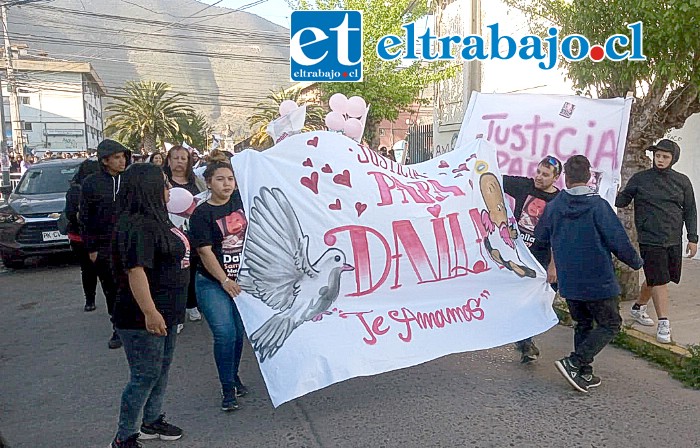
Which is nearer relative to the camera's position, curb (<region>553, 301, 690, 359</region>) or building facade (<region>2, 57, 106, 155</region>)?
curb (<region>553, 301, 690, 359</region>)

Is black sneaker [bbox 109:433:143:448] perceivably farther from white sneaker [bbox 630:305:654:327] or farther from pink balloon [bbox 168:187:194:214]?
white sneaker [bbox 630:305:654:327]

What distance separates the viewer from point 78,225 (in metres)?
6.65

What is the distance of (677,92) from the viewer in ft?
22.0

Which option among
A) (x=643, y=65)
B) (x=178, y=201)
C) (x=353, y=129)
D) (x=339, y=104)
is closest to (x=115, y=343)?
(x=178, y=201)

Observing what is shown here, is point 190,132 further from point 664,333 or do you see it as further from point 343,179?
point 664,333

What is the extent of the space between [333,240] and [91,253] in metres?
2.54

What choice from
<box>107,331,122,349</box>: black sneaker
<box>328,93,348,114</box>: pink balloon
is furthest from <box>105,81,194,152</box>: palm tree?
<box>107,331,122,349</box>: black sneaker

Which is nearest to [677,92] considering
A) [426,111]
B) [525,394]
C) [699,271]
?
[699,271]

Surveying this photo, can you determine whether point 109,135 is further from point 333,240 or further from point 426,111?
point 333,240

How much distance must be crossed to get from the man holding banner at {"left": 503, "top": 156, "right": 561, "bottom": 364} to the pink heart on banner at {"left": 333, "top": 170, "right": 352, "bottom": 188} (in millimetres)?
1596

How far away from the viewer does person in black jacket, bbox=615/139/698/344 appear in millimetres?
5469

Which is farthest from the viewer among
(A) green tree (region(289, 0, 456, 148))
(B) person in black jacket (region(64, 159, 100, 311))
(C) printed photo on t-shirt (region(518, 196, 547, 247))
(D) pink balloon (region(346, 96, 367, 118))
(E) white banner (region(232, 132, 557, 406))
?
(A) green tree (region(289, 0, 456, 148))

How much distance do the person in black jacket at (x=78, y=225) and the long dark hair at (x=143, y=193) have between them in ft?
10.8

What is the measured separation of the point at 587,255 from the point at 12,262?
9237 mm
